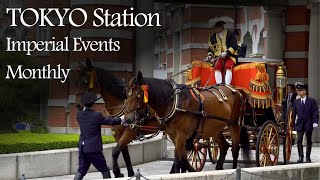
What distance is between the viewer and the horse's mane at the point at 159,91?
13234 millimetres

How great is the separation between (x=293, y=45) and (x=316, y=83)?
185 centimetres

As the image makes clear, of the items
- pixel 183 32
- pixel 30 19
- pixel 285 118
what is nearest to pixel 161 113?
pixel 285 118

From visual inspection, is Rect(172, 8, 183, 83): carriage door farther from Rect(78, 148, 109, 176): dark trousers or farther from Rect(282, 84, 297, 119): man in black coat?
Rect(78, 148, 109, 176): dark trousers

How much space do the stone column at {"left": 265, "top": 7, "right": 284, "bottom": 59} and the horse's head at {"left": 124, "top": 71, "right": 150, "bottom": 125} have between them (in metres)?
11.8

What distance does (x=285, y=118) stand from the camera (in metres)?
17.1

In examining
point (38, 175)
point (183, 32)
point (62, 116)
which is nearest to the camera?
point (38, 175)

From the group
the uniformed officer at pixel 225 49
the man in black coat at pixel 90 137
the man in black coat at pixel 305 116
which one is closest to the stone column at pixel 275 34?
the man in black coat at pixel 305 116

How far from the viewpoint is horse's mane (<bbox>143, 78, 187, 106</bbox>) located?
13234 millimetres

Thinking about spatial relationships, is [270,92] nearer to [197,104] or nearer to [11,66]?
[197,104]

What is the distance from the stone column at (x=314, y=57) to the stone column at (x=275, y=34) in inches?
53.0

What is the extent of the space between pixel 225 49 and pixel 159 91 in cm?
303

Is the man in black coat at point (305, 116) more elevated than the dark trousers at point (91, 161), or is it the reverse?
the man in black coat at point (305, 116)

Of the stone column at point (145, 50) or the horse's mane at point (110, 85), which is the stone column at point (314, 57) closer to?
the stone column at point (145, 50)

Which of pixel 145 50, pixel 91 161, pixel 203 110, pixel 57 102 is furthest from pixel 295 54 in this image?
pixel 91 161
